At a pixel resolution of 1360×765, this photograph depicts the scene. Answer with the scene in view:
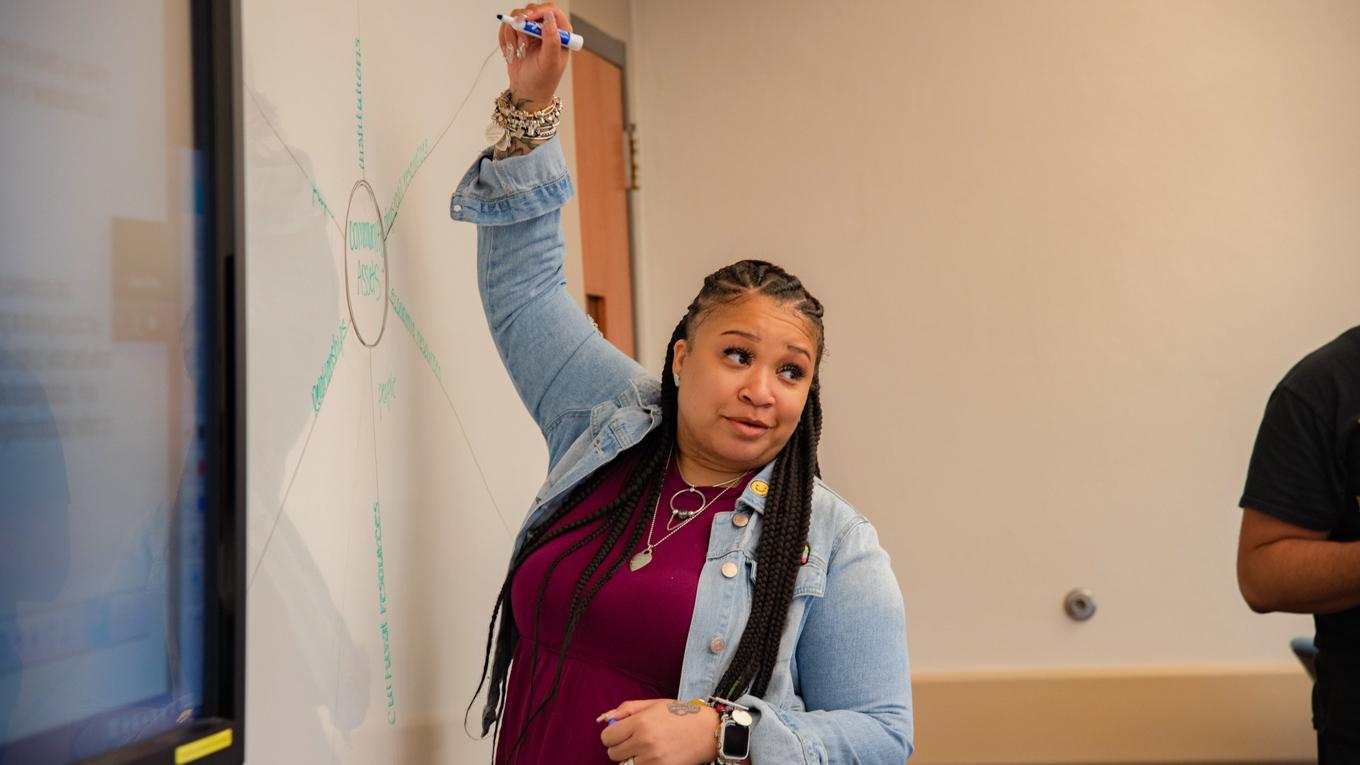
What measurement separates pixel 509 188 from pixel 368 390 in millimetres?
288

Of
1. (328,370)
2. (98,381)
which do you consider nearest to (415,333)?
(328,370)

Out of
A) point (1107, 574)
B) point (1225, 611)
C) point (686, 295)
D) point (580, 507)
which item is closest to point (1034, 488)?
point (1107, 574)

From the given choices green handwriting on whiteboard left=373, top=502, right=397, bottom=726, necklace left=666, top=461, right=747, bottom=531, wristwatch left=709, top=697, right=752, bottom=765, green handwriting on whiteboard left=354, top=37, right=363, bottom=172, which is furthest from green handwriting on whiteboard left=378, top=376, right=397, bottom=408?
wristwatch left=709, top=697, right=752, bottom=765

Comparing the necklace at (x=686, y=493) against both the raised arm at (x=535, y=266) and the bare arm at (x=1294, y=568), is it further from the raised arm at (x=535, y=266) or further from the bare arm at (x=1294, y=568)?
the bare arm at (x=1294, y=568)

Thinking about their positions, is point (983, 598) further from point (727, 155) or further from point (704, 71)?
point (704, 71)

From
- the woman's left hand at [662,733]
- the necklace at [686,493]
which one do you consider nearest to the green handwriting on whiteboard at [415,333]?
the necklace at [686,493]

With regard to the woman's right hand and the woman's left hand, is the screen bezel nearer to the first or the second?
the woman's left hand

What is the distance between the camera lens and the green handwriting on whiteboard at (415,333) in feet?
4.34

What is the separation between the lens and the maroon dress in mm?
1251

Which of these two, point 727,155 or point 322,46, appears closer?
point 322,46

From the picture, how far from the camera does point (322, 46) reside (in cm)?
116

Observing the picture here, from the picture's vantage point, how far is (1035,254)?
2.78 meters

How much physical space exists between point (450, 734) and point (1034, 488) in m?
1.75

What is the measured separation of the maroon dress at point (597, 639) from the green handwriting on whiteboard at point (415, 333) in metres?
0.27
